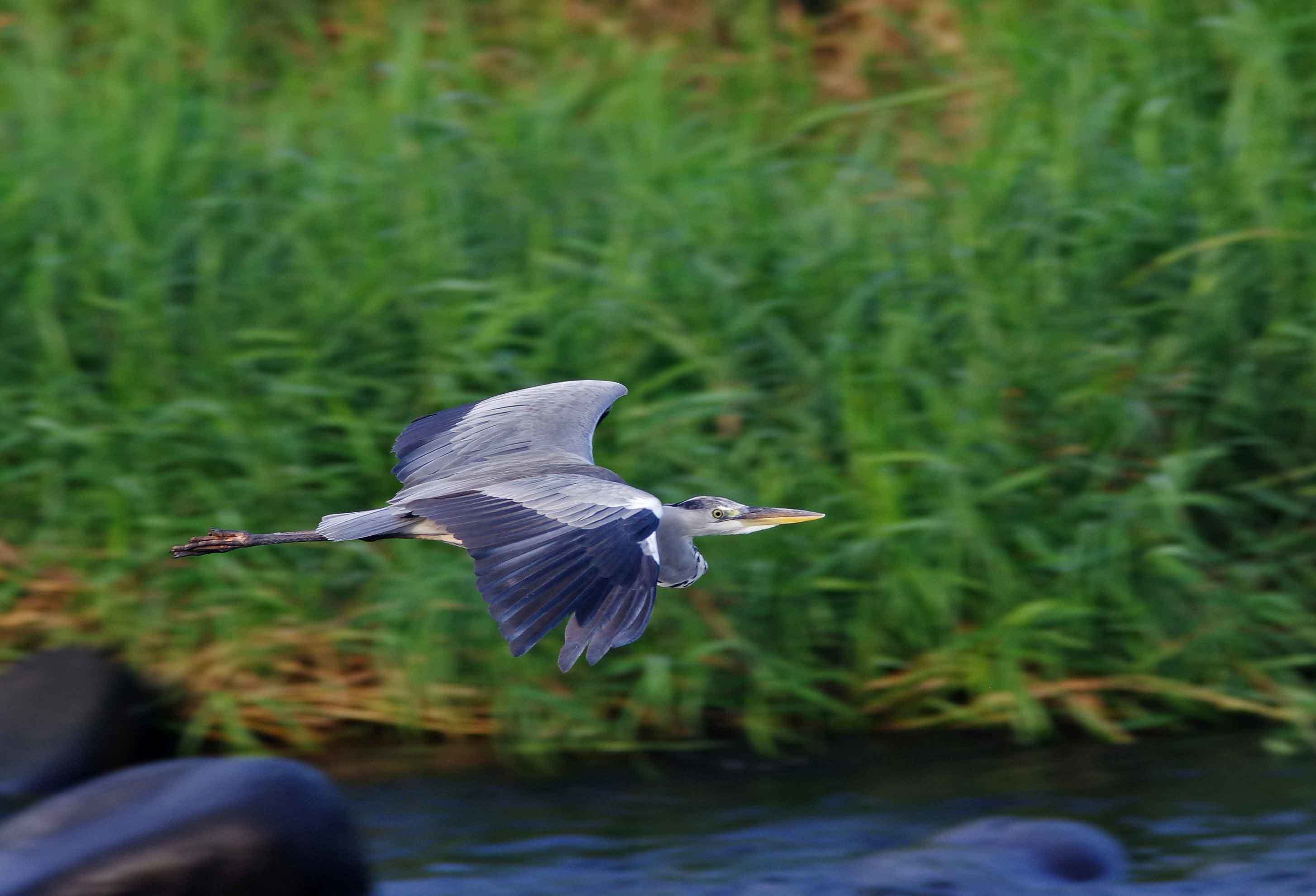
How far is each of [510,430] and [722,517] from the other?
1.95 feet

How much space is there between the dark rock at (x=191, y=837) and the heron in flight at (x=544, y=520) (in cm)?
57

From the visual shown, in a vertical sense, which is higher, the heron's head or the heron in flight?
the heron in flight

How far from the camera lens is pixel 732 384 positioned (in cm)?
550

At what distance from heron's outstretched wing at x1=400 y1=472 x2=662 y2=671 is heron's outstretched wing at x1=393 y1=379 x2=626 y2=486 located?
45cm

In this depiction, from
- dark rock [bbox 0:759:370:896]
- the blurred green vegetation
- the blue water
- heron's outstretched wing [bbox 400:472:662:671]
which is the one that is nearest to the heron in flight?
heron's outstretched wing [bbox 400:472:662:671]

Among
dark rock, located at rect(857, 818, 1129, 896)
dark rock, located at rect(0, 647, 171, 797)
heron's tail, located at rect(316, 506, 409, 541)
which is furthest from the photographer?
dark rock, located at rect(0, 647, 171, 797)

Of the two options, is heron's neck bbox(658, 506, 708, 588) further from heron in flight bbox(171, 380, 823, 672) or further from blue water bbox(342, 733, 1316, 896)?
blue water bbox(342, 733, 1316, 896)

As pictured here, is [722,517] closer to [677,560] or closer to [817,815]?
[677,560]

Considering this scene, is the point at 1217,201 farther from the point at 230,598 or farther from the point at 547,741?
the point at 230,598

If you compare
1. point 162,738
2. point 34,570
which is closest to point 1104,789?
point 162,738

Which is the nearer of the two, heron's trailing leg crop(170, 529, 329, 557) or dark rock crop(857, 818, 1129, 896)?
heron's trailing leg crop(170, 529, 329, 557)

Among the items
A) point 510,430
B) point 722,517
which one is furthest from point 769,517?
point 510,430

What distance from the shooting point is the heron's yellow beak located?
399 cm

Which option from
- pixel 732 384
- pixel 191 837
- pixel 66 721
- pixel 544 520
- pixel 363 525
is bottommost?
pixel 66 721
